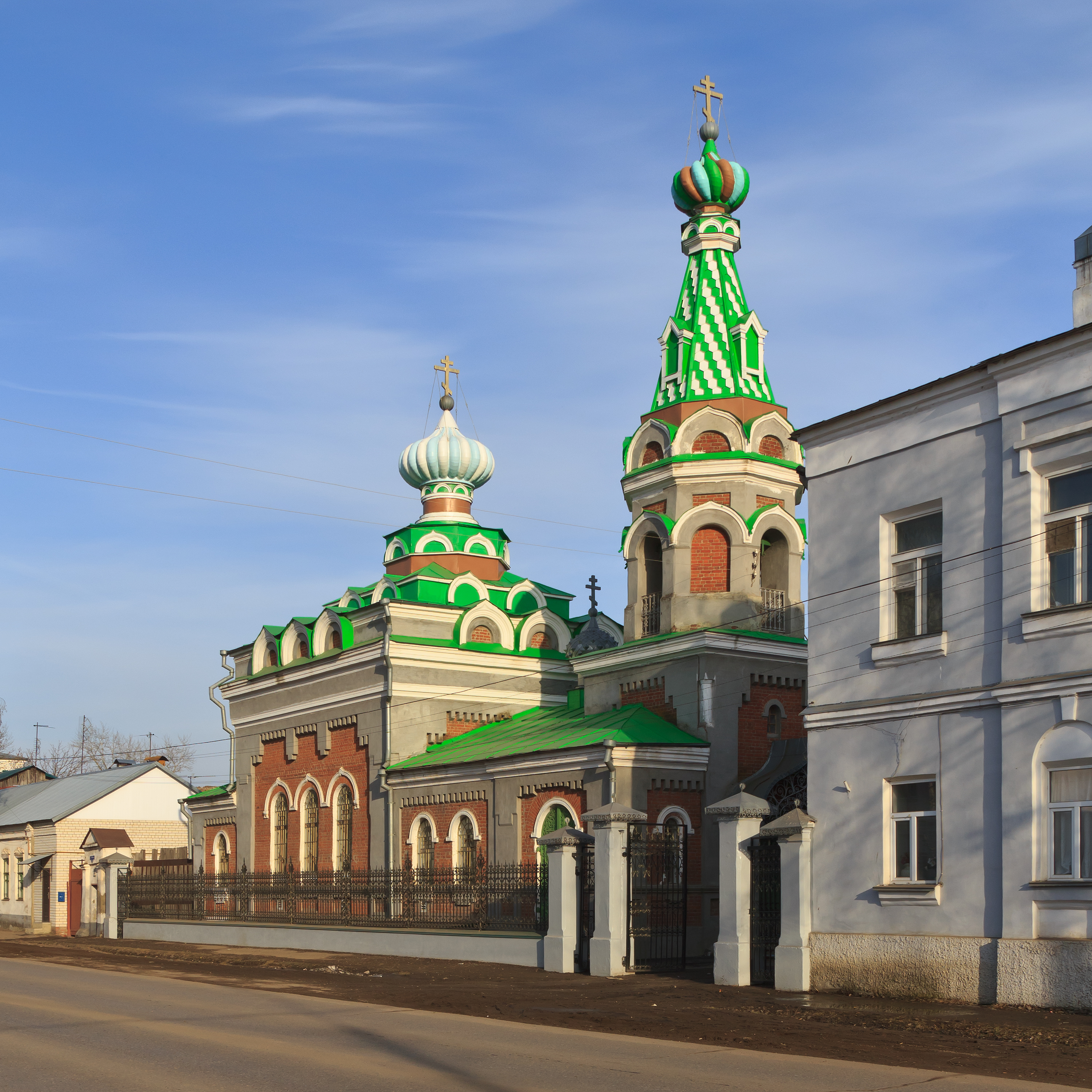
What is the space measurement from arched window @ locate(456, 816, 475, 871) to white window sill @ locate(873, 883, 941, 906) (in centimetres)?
1173

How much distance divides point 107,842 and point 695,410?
65.9 feet

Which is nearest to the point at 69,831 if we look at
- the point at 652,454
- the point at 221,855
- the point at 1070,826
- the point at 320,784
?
the point at 221,855

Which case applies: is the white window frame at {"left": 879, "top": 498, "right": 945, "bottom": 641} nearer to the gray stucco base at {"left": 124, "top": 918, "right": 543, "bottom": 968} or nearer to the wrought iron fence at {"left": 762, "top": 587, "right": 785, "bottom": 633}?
the gray stucco base at {"left": 124, "top": 918, "right": 543, "bottom": 968}

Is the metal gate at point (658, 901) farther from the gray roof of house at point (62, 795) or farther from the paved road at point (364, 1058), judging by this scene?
the gray roof of house at point (62, 795)

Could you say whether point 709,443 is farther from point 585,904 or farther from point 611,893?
point 611,893

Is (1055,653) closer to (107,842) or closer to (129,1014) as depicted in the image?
(129,1014)

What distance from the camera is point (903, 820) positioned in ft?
49.9

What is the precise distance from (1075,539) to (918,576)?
2072 millimetres

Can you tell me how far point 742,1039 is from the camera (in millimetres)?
11445

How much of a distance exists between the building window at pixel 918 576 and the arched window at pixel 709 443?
963cm

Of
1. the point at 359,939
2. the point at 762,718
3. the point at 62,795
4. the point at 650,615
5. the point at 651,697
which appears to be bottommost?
the point at 62,795

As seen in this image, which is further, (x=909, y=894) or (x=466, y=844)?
(x=466, y=844)

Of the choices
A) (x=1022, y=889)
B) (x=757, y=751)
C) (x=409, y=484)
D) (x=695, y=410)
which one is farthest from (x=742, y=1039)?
(x=409, y=484)

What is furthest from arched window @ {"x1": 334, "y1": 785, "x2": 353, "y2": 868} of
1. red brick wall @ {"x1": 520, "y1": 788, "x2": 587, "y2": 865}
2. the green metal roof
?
red brick wall @ {"x1": 520, "y1": 788, "x2": 587, "y2": 865}
